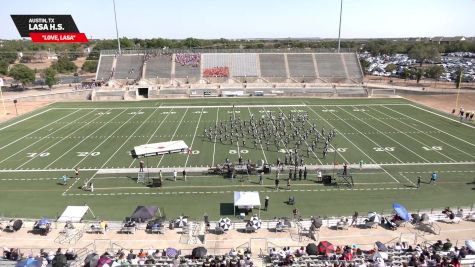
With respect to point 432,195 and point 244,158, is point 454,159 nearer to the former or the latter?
point 432,195

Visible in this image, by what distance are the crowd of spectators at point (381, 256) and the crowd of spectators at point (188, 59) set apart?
6258cm

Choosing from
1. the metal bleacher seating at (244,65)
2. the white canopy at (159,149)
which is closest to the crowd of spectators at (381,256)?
the white canopy at (159,149)

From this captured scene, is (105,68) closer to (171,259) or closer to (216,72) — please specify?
(216,72)

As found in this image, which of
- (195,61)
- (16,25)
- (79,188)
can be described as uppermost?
(16,25)

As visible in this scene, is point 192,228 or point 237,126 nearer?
point 192,228

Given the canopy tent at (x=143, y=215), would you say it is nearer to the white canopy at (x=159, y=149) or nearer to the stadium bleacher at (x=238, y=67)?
the white canopy at (x=159, y=149)

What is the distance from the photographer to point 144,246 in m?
15.9

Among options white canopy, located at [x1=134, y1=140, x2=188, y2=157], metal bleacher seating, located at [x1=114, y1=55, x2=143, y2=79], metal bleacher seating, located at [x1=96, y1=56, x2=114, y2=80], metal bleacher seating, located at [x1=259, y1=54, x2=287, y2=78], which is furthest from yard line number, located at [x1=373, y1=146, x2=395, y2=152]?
metal bleacher seating, located at [x1=96, y1=56, x2=114, y2=80]

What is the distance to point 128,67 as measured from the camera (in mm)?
71750

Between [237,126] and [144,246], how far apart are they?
900 inches

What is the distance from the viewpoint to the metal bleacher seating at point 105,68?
69688 mm

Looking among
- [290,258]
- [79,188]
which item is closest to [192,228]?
[290,258]

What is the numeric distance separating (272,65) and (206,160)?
48.2 meters

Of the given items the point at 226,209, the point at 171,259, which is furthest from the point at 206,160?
the point at 171,259
